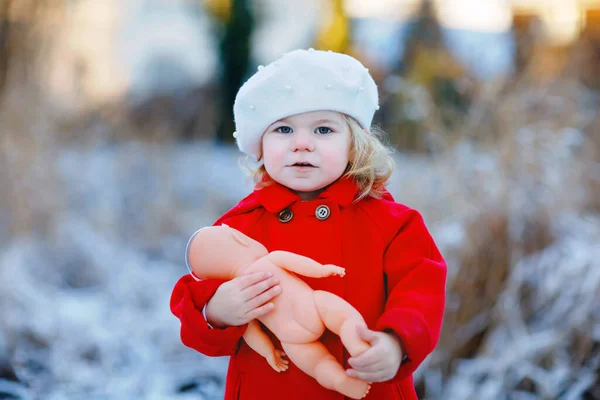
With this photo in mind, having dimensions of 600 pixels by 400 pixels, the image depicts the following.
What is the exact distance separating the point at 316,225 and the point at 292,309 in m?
0.23

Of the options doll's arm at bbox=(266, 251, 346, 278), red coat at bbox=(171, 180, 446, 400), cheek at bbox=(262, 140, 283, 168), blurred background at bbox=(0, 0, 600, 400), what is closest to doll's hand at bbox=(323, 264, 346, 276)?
doll's arm at bbox=(266, 251, 346, 278)

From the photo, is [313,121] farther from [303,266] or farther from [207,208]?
[207,208]

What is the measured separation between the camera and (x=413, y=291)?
1.49m

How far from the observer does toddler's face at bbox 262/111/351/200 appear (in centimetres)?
159

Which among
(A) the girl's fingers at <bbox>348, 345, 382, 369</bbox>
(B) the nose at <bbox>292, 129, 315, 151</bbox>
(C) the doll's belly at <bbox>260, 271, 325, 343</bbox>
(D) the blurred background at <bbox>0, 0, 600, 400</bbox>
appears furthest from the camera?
(D) the blurred background at <bbox>0, 0, 600, 400</bbox>

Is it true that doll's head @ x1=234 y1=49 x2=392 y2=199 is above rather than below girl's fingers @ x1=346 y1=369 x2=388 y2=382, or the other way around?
above

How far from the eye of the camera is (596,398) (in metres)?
2.95

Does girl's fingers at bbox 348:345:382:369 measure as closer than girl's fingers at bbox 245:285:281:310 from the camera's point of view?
Yes

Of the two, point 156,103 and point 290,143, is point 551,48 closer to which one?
point 290,143

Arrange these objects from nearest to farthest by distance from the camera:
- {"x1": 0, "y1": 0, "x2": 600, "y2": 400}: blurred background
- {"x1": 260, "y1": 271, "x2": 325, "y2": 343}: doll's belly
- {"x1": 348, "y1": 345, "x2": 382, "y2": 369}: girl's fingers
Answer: {"x1": 348, "y1": 345, "x2": 382, "y2": 369}: girl's fingers < {"x1": 260, "y1": 271, "x2": 325, "y2": 343}: doll's belly < {"x1": 0, "y1": 0, "x2": 600, "y2": 400}: blurred background

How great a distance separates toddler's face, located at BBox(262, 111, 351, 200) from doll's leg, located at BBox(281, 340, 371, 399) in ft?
1.31

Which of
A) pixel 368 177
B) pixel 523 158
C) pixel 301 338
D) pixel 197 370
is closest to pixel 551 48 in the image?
pixel 523 158

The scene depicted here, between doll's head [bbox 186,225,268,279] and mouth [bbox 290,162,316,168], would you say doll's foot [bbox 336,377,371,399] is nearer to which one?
doll's head [bbox 186,225,268,279]

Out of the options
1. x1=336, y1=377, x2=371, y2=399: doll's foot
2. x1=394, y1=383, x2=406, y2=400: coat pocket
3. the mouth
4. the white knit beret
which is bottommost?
x1=394, y1=383, x2=406, y2=400: coat pocket
